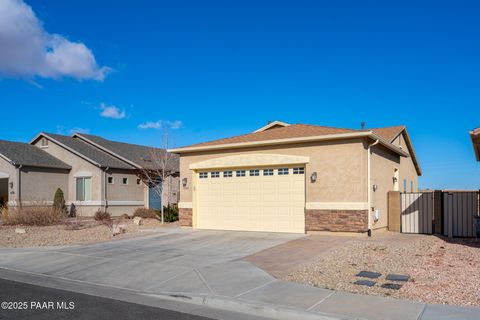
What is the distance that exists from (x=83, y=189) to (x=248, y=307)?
2453 cm

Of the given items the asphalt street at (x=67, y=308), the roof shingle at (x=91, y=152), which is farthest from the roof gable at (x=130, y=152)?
the asphalt street at (x=67, y=308)

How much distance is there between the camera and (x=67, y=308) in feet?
25.1

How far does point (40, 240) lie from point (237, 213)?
7587mm

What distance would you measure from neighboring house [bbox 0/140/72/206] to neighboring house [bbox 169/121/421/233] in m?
12.9

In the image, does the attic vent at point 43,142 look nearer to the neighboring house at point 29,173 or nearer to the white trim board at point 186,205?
the neighboring house at point 29,173

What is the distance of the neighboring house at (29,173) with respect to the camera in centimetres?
2781

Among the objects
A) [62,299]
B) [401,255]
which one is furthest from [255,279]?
[401,255]

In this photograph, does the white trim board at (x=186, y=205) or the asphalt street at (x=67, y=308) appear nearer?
the asphalt street at (x=67, y=308)

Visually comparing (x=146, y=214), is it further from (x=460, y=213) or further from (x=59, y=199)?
(x=460, y=213)

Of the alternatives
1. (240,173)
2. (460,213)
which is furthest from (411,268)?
(240,173)

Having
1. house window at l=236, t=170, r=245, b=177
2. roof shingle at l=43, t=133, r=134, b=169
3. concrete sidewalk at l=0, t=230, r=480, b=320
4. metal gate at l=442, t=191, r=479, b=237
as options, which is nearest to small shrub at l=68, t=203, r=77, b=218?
roof shingle at l=43, t=133, r=134, b=169

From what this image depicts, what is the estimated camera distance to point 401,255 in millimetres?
12109

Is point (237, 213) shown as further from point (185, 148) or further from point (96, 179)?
point (96, 179)

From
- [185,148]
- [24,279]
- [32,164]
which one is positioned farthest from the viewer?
[32,164]
